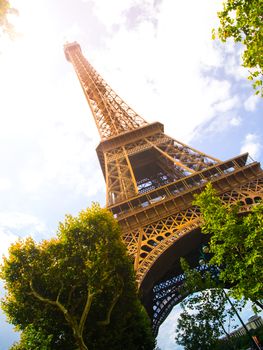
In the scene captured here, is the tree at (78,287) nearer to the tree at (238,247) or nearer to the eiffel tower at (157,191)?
the eiffel tower at (157,191)

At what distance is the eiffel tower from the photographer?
2000 cm

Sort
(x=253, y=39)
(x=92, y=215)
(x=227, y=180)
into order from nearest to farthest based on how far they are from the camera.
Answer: (x=253, y=39)
(x=92, y=215)
(x=227, y=180)

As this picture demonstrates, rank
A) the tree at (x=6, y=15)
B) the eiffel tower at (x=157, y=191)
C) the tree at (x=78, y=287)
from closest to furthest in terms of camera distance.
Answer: the tree at (x=6, y=15), the tree at (x=78, y=287), the eiffel tower at (x=157, y=191)

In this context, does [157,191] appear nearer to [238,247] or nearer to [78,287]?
[238,247]

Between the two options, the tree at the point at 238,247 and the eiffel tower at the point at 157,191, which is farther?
the eiffel tower at the point at 157,191

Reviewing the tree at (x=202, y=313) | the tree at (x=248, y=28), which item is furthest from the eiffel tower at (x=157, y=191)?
the tree at (x=248, y=28)

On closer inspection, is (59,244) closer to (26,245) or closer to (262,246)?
(26,245)

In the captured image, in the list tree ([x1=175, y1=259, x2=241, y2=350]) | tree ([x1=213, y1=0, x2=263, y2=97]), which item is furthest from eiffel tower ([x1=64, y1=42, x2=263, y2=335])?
tree ([x1=213, y1=0, x2=263, y2=97])

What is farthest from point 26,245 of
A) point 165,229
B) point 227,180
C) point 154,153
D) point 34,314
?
point 154,153

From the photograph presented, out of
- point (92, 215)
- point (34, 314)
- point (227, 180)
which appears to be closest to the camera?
point (34, 314)

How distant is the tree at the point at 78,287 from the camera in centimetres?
1263

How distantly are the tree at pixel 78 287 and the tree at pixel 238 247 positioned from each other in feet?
15.9

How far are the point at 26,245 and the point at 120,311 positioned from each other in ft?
18.8

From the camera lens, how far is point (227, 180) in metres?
22.6
